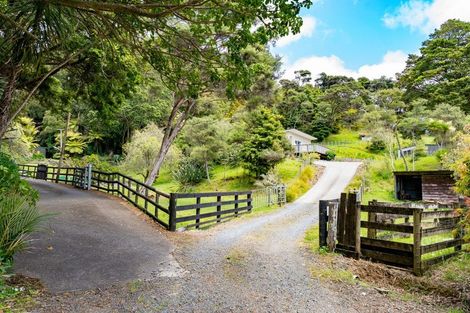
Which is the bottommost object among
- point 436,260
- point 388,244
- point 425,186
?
point 436,260

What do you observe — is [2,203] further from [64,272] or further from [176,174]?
[176,174]

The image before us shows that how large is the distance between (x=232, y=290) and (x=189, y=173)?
24808 mm

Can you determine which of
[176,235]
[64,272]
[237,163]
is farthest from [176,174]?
[64,272]

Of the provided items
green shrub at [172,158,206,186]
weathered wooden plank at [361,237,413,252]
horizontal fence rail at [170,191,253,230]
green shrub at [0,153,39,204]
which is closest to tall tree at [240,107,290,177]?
green shrub at [172,158,206,186]

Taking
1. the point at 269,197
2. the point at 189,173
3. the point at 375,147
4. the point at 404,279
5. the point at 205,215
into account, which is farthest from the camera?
the point at 375,147

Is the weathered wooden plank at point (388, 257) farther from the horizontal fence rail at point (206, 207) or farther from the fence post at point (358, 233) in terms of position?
the horizontal fence rail at point (206, 207)

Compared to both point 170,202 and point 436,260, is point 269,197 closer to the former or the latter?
point 170,202

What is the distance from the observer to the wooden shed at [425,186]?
1886 cm

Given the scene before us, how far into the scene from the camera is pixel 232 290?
4297 millimetres

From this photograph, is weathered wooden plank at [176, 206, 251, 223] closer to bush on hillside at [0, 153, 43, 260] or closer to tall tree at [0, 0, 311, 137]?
tall tree at [0, 0, 311, 137]

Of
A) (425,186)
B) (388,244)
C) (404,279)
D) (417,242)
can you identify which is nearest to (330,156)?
(425,186)

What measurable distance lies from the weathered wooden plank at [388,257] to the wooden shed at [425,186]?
49.2ft

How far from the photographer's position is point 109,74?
1027cm

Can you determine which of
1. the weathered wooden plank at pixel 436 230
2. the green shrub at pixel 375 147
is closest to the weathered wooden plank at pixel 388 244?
the weathered wooden plank at pixel 436 230
